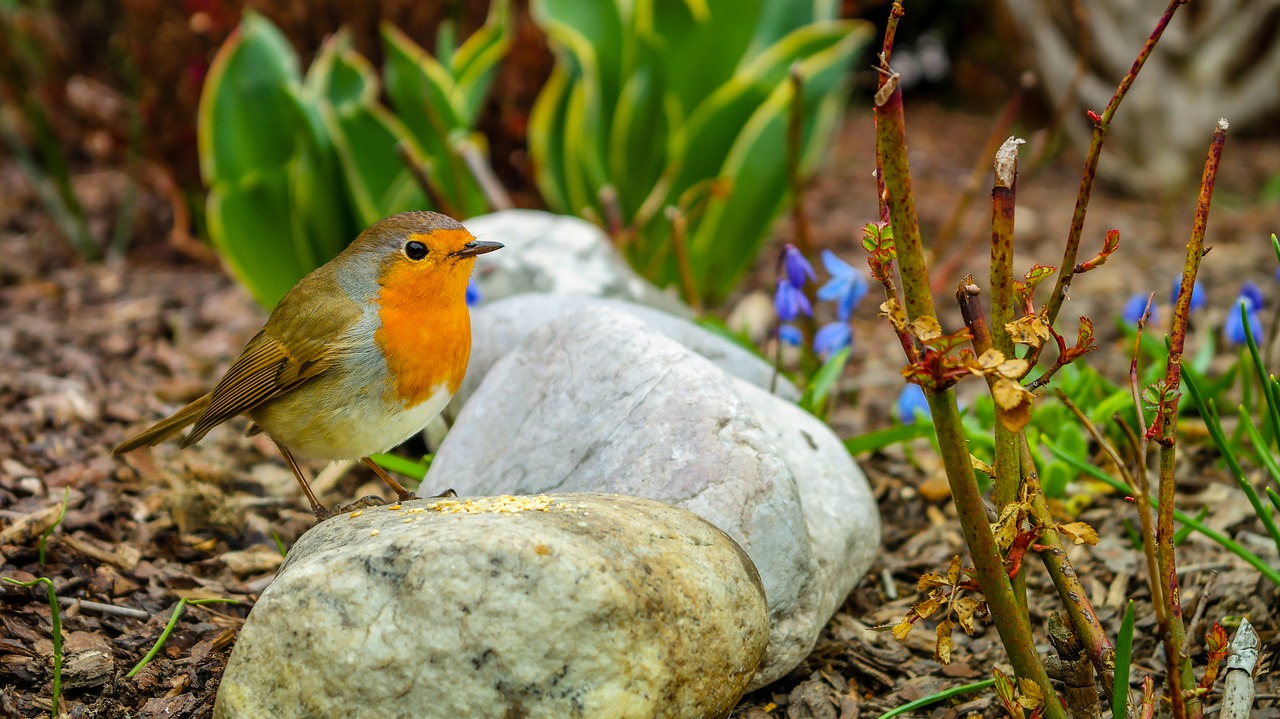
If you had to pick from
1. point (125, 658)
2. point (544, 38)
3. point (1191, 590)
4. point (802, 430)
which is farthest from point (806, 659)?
point (544, 38)

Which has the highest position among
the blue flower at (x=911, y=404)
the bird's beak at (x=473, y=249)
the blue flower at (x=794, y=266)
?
the blue flower at (x=794, y=266)

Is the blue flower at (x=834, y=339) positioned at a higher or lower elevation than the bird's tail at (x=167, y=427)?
A: higher

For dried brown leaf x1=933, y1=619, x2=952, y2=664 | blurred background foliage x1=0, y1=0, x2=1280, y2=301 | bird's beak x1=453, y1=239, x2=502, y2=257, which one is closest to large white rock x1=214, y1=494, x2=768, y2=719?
dried brown leaf x1=933, y1=619, x2=952, y2=664

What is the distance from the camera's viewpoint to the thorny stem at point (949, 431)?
1.75 m

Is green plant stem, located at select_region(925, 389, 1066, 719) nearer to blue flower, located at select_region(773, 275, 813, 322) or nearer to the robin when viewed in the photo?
the robin

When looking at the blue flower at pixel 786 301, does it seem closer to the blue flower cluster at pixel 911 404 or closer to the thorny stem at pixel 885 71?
the blue flower cluster at pixel 911 404

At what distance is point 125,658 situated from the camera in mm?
2553

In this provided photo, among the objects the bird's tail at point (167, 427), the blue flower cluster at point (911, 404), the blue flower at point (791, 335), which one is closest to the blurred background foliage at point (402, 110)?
the blue flower at point (791, 335)

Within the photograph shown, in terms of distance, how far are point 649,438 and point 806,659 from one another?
661 mm

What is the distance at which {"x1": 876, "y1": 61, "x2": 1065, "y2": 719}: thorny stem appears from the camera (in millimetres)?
1752

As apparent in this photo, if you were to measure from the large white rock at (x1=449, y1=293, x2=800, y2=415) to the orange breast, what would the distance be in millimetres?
718

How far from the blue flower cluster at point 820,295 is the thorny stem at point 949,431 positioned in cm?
159

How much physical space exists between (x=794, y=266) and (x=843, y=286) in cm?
24

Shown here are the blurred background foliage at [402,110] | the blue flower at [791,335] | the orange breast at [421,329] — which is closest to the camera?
the orange breast at [421,329]
